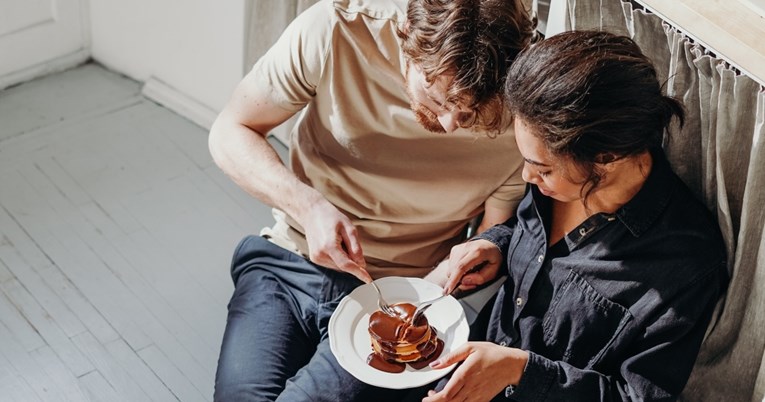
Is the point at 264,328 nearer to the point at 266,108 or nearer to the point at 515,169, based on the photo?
the point at 266,108

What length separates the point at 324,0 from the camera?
6.55 ft

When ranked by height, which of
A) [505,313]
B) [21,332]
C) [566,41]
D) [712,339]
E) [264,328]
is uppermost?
[566,41]

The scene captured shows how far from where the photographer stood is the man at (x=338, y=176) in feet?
6.30

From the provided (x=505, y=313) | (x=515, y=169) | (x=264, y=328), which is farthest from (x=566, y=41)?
(x=264, y=328)

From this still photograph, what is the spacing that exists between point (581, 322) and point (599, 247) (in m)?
0.14

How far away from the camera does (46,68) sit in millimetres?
3281

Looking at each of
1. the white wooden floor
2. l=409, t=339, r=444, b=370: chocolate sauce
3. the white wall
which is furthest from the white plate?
the white wall

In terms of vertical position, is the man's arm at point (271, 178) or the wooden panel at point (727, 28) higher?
the wooden panel at point (727, 28)

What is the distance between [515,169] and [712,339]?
1.64 feet

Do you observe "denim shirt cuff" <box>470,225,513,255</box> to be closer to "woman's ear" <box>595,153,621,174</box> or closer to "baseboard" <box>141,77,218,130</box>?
"woman's ear" <box>595,153,621,174</box>

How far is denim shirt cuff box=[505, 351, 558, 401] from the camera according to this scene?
5.83 feet

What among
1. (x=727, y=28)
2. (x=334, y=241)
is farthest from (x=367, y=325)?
(x=727, y=28)

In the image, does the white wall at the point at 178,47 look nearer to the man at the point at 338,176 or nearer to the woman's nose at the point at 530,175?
the man at the point at 338,176

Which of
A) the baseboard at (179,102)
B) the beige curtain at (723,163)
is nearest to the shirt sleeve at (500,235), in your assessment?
the beige curtain at (723,163)
